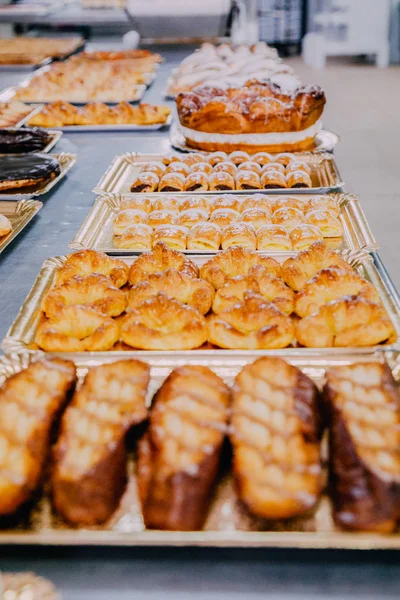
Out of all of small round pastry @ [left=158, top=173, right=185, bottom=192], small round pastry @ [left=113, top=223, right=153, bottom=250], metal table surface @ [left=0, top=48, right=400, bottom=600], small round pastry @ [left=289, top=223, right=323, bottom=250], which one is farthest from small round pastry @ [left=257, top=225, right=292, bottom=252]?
metal table surface @ [left=0, top=48, right=400, bottom=600]

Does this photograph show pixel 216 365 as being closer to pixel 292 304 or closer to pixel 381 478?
pixel 292 304

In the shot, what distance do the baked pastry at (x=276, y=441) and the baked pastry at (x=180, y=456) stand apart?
4 centimetres

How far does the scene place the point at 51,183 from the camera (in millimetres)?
2479

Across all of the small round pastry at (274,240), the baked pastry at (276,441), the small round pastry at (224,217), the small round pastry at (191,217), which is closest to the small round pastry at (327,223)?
the small round pastry at (274,240)

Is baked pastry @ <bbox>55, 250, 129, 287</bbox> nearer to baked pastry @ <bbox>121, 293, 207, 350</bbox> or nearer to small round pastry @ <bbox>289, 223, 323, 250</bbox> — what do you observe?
baked pastry @ <bbox>121, 293, 207, 350</bbox>

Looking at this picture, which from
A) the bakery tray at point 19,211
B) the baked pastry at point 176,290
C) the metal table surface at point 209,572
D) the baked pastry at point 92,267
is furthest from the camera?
the bakery tray at point 19,211

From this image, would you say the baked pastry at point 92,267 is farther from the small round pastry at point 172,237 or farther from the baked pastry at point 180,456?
the baked pastry at point 180,456

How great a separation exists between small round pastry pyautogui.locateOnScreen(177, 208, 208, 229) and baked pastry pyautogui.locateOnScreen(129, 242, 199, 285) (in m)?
0.35

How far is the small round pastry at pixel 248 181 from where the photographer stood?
2367 mm

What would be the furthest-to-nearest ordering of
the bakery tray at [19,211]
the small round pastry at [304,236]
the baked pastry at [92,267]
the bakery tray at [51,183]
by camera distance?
1. the bakery tray at [51,183]
2. the bakery tray at [19,211]
3. the small round pastry at [304,236]
4. the baked pastry at [92,267]

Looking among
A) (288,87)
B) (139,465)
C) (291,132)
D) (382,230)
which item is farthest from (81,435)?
(288,87)

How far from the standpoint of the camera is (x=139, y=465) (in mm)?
971

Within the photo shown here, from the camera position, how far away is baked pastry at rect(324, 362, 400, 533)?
0.89 metres

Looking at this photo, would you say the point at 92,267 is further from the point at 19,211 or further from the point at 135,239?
the point at 19,211
